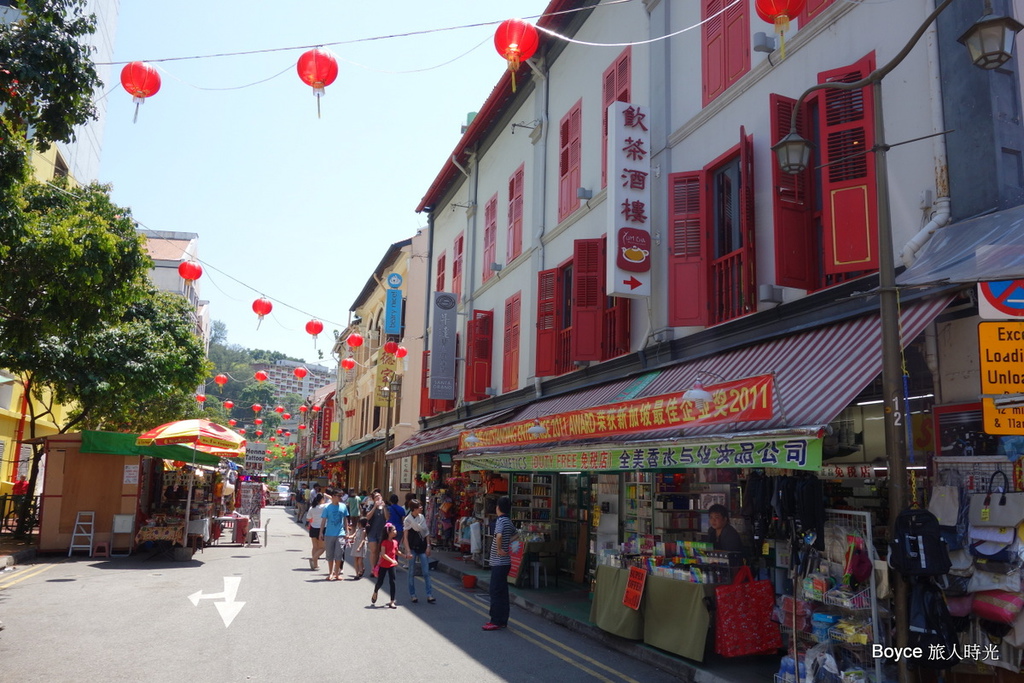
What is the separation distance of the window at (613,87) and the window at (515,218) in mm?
4850

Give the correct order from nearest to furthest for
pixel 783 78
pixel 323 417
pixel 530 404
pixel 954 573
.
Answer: pixel 954 573 < pixel 783 78 < pixel 530 404 < pixel 323 417

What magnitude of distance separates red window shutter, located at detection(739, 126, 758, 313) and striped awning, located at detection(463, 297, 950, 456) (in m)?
0.71

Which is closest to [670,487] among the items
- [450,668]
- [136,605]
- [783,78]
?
[450,668]

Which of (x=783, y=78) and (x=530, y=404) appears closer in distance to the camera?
(x=783, y=78)

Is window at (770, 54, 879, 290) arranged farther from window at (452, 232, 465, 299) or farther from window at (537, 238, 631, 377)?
window at (452, 232, 465, 299)

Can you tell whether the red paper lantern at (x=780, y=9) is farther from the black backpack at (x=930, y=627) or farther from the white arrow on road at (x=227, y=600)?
the white arrow on road at (x=227, y=600)

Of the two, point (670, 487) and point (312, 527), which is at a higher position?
point (670, 487)

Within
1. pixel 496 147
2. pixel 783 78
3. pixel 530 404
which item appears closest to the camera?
pixel 783 78

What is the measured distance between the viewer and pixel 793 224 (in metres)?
9.21

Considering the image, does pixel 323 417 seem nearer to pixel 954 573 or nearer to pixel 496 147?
pixel 496 147

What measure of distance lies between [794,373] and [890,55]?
3.75 meters

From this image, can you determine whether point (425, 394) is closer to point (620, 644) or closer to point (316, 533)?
point (316, 533)

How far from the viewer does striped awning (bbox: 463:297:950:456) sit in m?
6.99

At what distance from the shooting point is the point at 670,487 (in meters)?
12.0
